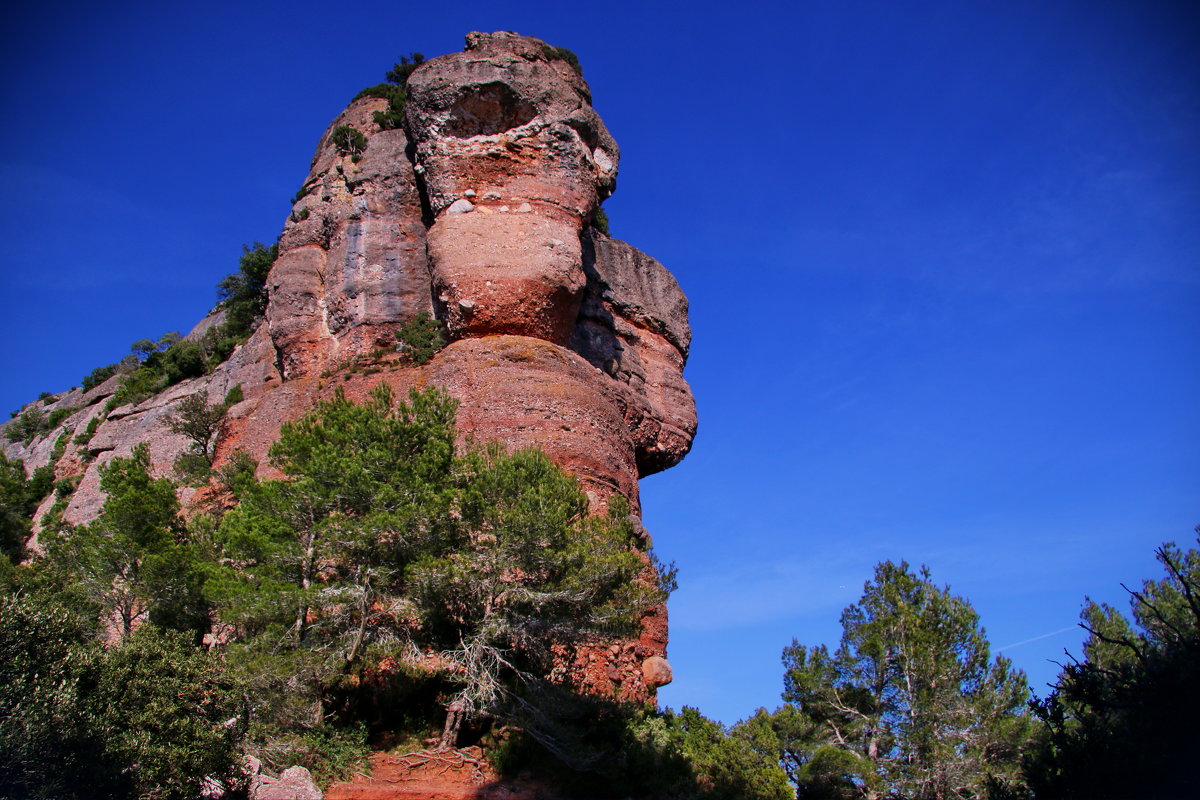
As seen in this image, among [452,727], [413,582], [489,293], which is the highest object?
[489,293]

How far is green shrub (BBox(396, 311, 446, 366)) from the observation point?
2475 centimetres

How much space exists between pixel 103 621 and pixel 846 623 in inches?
762

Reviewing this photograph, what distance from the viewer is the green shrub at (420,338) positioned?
2475 centimetres

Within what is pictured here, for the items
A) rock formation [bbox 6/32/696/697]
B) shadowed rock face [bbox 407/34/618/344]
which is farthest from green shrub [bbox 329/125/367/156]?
shadowed rock face [bbox 407/34/618/344]

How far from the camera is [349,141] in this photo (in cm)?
3048

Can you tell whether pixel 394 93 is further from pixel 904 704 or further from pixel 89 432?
pixel 904 704

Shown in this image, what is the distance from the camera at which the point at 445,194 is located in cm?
2548

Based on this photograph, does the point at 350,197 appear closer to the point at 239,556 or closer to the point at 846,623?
the point at 239,556

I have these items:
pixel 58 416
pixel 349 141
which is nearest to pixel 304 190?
pixel 349 141

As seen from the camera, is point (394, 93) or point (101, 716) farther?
point (394, 93)

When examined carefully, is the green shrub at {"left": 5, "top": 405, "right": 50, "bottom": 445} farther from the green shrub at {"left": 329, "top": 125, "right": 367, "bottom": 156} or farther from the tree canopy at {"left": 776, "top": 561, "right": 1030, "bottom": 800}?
the tree canopy at {"left": 776, "top": 561, "right": 1030, "bottom": 800}

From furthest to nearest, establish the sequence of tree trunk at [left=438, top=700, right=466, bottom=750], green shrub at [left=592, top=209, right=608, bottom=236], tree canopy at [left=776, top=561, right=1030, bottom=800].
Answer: green shrub at [left=592, top=209, right=608, bottom=236], tree canopy at [left=776, top=561, right=1030, bottom=800], tree trunk at [left=438, top=700, right=466, bottom=750]

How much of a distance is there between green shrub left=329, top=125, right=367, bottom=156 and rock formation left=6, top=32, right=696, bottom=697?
0.11m

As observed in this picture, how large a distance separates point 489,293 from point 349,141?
10.5 meters
